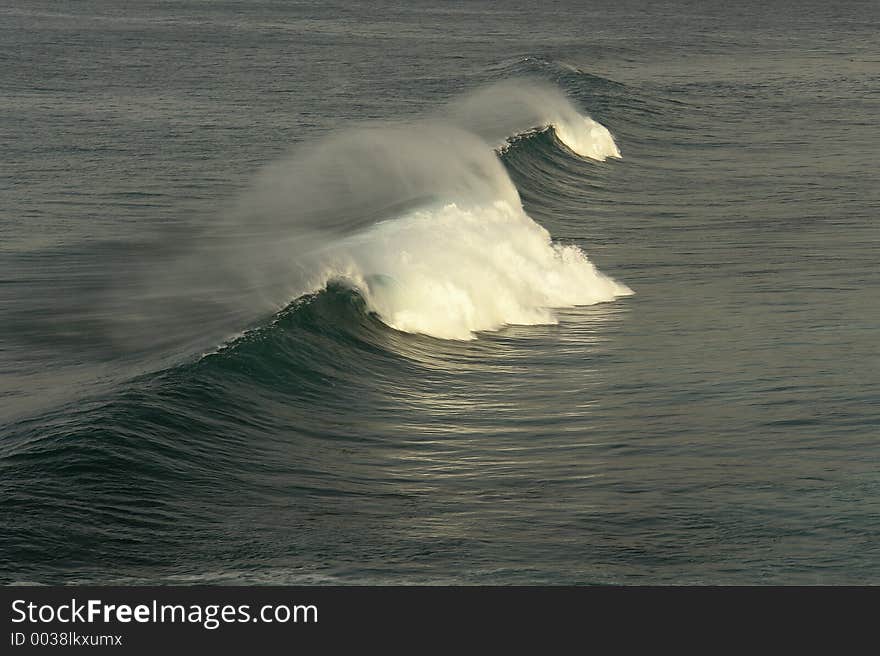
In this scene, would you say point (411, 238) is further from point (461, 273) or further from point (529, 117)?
point (529, 117)

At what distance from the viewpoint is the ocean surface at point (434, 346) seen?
11.1 meters

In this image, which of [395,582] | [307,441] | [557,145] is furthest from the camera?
[557,145]

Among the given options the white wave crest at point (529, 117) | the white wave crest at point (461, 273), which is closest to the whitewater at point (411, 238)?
the white wave crest at point (461, 273)

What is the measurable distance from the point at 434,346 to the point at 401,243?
3587 mm

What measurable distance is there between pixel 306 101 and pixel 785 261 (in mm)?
26812

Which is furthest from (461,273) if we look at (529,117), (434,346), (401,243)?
(529,117)

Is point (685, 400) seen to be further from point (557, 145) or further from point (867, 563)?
point (557, 145)

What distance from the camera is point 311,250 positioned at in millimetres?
23500

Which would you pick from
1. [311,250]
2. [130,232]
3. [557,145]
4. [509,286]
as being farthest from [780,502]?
[557,145]

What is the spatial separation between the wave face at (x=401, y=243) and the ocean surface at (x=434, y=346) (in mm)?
90

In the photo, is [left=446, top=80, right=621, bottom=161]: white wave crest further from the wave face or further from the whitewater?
the wave face

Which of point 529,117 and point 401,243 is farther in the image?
point 529,117

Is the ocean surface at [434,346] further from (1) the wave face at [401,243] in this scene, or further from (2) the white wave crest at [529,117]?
(2) the white wave crest at [529,117]

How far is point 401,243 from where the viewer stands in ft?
71.3
